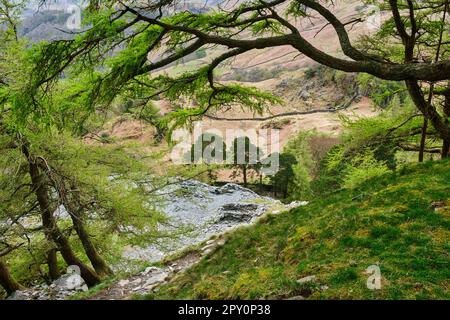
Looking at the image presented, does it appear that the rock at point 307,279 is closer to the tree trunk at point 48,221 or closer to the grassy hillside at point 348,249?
the grassy hillside at point 348,249

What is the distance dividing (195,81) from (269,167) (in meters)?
28.9

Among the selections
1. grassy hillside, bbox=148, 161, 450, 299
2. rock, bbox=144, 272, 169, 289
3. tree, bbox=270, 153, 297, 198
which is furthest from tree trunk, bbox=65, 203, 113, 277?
tree, bbox=270, 153, 297, 198

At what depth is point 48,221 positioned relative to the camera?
10047 millimetres

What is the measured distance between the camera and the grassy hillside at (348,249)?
12.8 ft

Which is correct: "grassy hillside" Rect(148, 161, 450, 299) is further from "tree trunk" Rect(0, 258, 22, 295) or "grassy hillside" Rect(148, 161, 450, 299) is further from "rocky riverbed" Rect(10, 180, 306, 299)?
"tree trunk" Rect(0, 258, 22, 295)

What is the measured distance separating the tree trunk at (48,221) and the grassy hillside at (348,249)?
173 inches

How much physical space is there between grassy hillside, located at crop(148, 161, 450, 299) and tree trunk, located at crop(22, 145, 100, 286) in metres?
4.40

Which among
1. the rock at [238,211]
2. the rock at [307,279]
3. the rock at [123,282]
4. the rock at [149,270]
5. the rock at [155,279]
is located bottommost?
the rock at [238,211]

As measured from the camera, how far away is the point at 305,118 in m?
56.4

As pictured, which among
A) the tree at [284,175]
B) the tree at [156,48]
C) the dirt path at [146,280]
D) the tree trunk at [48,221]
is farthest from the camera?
the tree at [284,175]

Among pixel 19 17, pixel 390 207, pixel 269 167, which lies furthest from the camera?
pixel 269 167

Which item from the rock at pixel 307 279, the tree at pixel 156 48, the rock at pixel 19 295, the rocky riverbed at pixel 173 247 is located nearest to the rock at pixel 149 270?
the rocky riverbed at pixel 173 247
